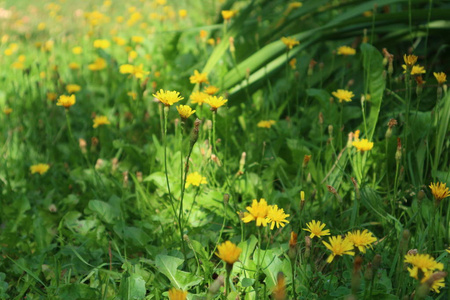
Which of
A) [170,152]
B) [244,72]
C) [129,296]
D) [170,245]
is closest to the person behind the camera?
[129,296]

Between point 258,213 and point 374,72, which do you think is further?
point 374,72

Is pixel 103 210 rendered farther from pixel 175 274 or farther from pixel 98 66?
pixel 98 66

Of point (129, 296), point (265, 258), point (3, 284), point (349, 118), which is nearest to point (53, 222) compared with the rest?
point (3, 284)

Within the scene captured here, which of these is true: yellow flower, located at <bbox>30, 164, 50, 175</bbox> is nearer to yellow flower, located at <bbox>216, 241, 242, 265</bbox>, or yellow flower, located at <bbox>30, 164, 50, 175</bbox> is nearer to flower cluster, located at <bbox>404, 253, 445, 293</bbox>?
yellow flower, located at <bbox>216, 241, 242, 265</bbox>

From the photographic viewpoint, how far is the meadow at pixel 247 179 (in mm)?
1143

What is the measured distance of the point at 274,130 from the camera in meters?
1.94

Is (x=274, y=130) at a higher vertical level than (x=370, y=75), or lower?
lower

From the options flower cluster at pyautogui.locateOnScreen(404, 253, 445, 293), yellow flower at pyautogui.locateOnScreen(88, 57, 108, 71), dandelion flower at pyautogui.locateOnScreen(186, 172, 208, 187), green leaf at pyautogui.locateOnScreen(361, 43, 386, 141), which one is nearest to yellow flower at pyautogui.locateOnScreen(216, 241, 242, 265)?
flower cluster at pyautogui.locateOnScreen(404, 253, 445, 293)

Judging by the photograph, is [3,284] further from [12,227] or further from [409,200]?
[409,200]

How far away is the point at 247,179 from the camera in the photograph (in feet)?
5.30

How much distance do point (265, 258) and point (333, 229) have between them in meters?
0.27

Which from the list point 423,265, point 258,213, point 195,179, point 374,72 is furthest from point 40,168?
point 423,265

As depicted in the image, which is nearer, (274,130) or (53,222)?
(53,222)

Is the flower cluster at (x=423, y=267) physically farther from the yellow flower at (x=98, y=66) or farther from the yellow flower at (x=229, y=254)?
the yellow flower at (x=98, y=66)
